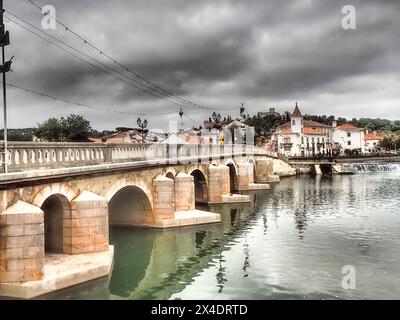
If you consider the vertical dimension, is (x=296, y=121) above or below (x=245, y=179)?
above

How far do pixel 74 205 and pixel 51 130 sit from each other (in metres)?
61.3

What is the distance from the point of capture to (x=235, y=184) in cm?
5197

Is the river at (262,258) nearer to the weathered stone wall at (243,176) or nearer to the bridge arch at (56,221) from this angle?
the bridge arch at (56,221)

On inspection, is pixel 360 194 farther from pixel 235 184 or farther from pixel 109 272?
pixel 109 272

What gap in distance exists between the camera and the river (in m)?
15.4

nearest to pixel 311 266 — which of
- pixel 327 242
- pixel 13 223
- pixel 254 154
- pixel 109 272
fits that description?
pixel 327 242

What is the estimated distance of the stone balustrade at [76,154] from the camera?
14258mm

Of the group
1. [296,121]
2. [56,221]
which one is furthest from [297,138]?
[56,221]

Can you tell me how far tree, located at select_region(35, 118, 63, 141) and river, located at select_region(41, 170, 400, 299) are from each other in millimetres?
49599

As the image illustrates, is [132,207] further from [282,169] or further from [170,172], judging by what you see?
[282,169]

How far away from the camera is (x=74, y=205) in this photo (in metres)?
17.3

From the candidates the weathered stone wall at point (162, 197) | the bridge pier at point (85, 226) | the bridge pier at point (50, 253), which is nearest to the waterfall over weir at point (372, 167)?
the weathered stone wall at point (162, 197)

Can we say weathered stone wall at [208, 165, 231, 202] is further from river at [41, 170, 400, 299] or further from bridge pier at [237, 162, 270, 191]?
bridge pier at [237, 162, 270, 191]

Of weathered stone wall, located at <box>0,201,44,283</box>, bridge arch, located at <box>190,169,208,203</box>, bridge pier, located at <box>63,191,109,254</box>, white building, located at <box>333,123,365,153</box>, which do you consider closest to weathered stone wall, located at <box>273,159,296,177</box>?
bridge arch, located at <box>190,169,208,203</box>
